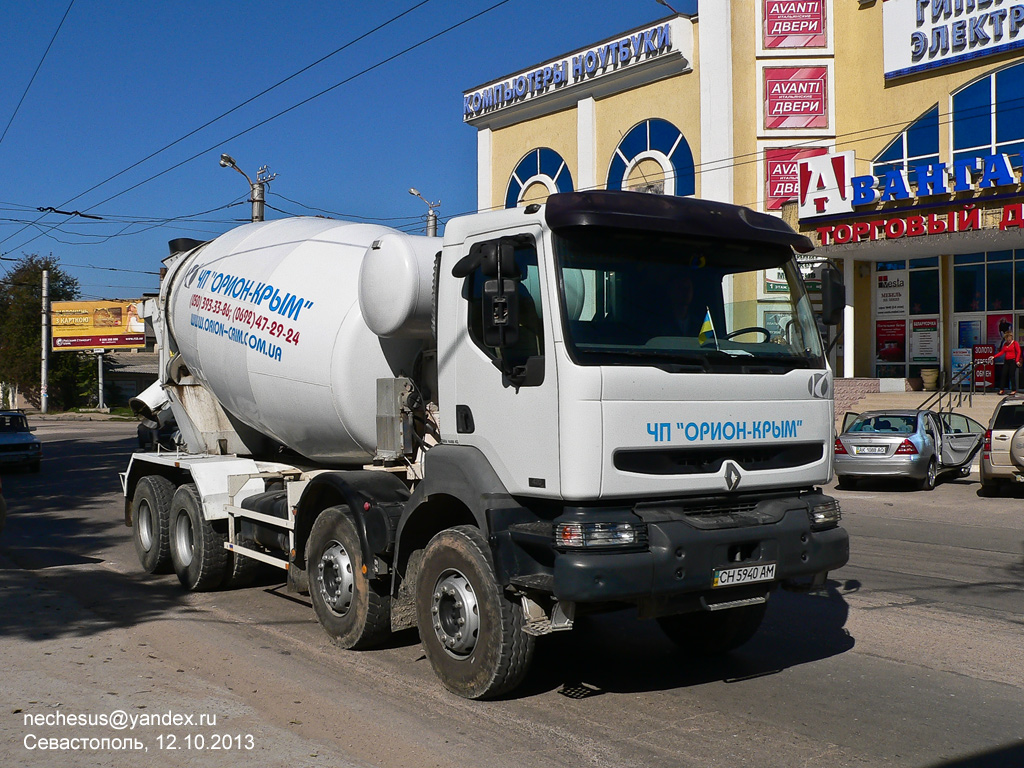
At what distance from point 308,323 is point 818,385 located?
157 inches

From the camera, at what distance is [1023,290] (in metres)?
28.1

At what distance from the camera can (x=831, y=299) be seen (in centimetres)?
645

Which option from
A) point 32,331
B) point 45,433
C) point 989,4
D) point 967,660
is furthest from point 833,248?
point 32,331

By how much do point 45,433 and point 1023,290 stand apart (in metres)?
38.9

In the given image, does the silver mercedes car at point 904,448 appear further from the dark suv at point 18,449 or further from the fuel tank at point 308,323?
the dark suv at point 18,449

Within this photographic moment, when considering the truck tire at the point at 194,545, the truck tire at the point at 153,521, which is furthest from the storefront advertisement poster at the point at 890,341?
the truck tire at the point at 194,545

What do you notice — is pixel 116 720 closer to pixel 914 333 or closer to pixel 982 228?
pixel 982 228

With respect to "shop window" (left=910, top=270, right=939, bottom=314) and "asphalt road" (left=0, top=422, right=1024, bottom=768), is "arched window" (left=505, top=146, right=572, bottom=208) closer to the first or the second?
"shop window" (left=910, top=270, right=939, bottom=314)

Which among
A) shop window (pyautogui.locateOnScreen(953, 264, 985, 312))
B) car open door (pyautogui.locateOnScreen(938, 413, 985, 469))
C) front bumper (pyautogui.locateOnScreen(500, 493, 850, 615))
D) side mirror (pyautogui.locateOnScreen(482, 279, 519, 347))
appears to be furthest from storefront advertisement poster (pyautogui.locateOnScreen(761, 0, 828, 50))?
side mirror (pyautogui.locateOnScreen(482, 279, 519, 347))

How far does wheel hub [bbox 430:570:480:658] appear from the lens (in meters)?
5.77

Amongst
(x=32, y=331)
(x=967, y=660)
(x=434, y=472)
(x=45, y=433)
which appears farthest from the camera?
(x=32, y=331)

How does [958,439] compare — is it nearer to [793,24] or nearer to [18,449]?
[793,24]

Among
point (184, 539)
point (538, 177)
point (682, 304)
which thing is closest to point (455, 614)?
point (682, 304)

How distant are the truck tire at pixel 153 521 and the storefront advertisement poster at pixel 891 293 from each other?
2596 centimetres
